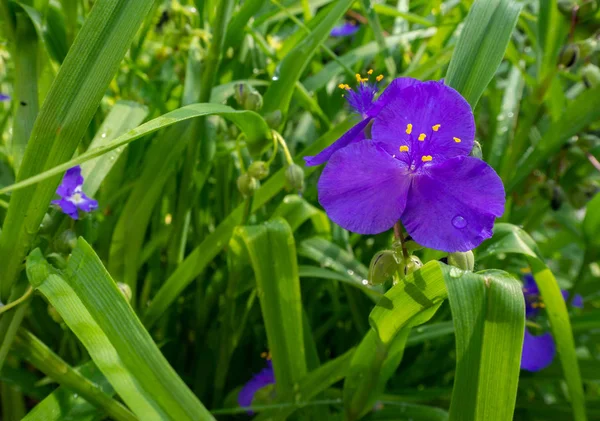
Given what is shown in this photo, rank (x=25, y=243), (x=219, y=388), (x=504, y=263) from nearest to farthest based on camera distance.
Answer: (x=25, y=243)
(x=219, y=388)
(x=504, y=263)

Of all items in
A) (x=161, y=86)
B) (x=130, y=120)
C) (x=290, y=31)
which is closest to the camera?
(x=130, y=120)

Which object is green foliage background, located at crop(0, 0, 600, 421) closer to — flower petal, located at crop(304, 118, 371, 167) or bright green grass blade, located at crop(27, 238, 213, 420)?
bright green grass blade, located at crop(27, 238, 213, 420)

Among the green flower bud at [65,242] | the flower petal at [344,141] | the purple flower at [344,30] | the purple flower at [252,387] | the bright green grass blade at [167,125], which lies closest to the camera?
the bright green grass blade at [167,125]

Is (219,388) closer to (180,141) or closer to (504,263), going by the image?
(180,141)

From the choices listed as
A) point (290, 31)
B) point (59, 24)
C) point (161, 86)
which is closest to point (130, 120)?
point (59, 24)

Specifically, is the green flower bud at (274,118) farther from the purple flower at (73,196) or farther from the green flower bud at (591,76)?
the green flower bud at (591,76)

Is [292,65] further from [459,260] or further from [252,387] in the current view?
[252,387]

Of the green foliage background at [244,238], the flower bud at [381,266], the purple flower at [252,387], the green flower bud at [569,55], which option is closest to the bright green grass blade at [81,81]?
the green foliage background at [244,238]

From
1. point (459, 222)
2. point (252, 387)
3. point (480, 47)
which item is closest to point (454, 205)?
point (459, 222)
